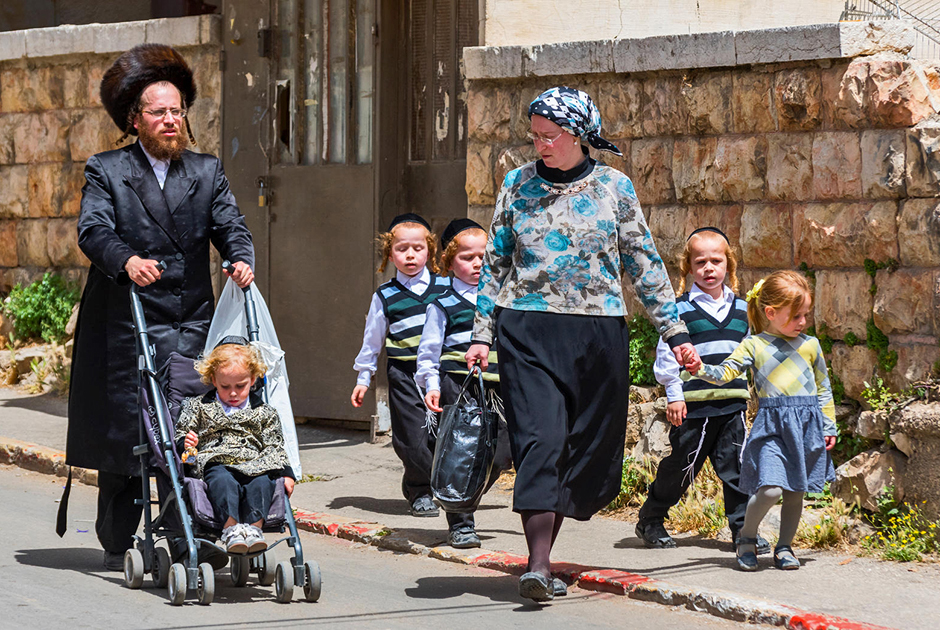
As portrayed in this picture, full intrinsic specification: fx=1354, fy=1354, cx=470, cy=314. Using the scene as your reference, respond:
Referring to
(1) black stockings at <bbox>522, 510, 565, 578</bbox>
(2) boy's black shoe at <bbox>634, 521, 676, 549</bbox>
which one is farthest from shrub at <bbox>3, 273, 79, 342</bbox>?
(1) black stockings at <bbox>522, 510, 565, 578</bbox>

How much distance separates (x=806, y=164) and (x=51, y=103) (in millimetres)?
7962

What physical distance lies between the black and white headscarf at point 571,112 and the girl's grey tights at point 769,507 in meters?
1.75

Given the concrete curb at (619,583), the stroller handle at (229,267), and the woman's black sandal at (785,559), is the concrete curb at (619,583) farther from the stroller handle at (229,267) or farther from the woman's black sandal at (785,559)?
the stroller handle at (229,267)

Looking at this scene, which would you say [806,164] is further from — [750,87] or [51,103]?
[51,103]

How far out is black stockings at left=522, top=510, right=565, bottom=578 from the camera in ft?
18.3

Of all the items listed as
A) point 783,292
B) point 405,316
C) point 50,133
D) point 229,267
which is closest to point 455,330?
point 405,316

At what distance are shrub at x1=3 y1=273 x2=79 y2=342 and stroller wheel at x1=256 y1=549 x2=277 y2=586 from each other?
7.31 meters

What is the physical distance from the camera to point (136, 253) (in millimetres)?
6051

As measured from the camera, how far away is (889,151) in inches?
281

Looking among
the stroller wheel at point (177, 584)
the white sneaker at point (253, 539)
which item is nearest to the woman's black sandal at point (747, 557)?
the white sneaker at point (253, 539)

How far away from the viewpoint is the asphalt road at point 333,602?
5.41 m

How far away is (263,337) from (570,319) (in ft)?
4.75

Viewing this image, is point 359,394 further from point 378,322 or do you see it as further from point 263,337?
point 263,337

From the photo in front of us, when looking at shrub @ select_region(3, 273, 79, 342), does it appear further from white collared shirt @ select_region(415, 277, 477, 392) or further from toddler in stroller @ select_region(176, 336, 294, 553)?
toddler in stroller @ select_region(176, 336, 294, 553)
